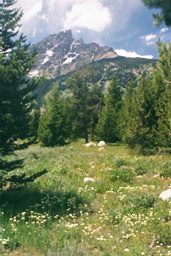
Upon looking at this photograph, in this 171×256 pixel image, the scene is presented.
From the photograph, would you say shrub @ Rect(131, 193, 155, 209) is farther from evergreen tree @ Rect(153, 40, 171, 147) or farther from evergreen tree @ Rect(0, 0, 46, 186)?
evergreen tree @ Rect(153, 40, 171, 147)

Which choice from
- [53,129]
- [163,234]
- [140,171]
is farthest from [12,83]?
[53,129]

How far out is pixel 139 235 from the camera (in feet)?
16.9

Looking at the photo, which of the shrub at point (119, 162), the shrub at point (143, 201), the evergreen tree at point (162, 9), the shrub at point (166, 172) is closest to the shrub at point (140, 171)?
the shrub at point (166, 172)

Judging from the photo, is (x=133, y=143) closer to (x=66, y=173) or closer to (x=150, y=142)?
(x=150, y=142)

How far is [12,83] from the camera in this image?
7.50m

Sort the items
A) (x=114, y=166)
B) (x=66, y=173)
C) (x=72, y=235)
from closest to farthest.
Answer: (x=72, y=235), (x=66, y=173), (x=114, y=166)

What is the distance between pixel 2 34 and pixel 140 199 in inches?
343

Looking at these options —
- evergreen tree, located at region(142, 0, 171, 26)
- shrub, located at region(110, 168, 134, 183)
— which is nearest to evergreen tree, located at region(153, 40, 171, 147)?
shrub, located at region(110, 168, 134, 183)

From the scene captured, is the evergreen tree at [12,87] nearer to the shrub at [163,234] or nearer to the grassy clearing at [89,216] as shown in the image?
the grassy clearing at [89,216]

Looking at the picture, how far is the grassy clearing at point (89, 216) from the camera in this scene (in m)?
4.60

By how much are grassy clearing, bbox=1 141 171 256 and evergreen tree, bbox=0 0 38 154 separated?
277 cm

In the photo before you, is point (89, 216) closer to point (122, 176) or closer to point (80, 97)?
point (122, 176)

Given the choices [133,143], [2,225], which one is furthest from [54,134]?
[2,225]

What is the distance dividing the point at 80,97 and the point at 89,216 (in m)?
30.7
